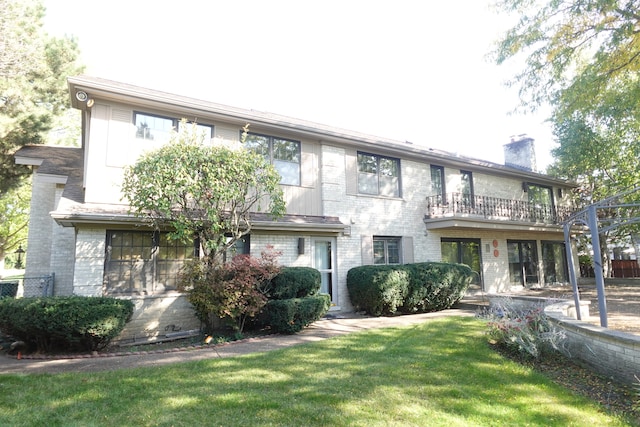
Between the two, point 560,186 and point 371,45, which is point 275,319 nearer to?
point 371,45

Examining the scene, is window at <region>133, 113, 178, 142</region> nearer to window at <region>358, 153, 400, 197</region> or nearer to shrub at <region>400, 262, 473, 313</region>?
window at <region>358, 153, 400, 197</region>

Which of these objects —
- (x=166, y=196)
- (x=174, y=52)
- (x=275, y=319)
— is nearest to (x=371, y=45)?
(x=174, y=52)

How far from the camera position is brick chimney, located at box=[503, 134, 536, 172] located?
2053cm

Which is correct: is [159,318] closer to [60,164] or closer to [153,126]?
[153,126]

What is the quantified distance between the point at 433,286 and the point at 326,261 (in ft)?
10.9

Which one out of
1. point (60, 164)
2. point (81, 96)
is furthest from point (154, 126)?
point (60, 164)

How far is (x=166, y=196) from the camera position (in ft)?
25.0

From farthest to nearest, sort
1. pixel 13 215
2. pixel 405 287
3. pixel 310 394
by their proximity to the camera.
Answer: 1. pixel 13 215
2. pixel 405 287
3. pixel 310 394

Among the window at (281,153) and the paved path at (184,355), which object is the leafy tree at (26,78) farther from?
the paved path at (184,355)

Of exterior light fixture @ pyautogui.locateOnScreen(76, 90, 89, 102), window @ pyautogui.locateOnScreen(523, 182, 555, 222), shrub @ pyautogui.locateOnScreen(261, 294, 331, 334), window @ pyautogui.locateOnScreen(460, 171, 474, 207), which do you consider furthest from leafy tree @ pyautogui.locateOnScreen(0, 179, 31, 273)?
window @ pyautogui.locateOnScreen(523, 182, 555, 222)

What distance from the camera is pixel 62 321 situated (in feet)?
21.0

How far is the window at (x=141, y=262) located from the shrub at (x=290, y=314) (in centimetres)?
253

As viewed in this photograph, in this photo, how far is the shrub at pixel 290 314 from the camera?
26.9ft

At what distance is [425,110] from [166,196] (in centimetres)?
1407
